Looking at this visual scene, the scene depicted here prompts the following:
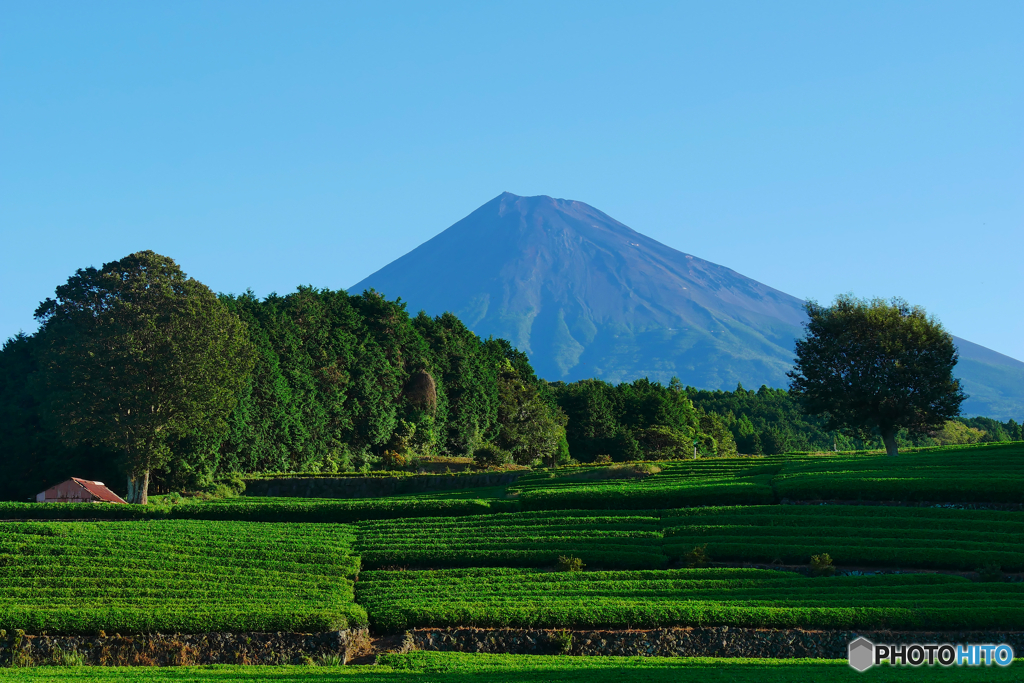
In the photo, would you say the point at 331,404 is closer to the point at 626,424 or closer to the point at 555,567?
the point at 626,424

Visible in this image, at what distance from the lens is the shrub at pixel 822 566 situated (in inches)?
878

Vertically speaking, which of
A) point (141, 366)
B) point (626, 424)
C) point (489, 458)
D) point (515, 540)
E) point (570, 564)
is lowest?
point (570, 564)

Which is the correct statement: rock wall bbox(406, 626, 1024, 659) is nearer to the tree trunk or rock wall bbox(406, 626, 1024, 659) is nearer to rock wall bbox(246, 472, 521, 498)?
rock wall bbox(246, 472, 521, 498)

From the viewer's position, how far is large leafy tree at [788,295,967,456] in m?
49.0

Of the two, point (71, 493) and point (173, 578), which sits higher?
point (71, 493)

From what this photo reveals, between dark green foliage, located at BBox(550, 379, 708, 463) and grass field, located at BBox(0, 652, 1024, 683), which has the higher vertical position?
dark green foliage, located at BBox(550, 379, 708, 463)

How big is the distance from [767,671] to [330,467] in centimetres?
4060

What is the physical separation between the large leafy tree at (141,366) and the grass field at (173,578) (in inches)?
368

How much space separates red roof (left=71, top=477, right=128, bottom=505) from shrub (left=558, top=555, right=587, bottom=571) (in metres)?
23.6

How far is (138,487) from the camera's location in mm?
37094

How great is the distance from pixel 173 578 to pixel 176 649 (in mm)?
4151

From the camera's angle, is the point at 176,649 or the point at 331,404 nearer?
the point at 176,649

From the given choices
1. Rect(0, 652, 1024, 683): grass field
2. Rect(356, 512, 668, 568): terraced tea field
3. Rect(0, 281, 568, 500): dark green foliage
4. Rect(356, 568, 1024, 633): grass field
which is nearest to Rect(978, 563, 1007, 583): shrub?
Rect(356, 568, 1024, 633): grass field

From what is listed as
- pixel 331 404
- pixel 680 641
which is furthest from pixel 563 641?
pixel 331 404
